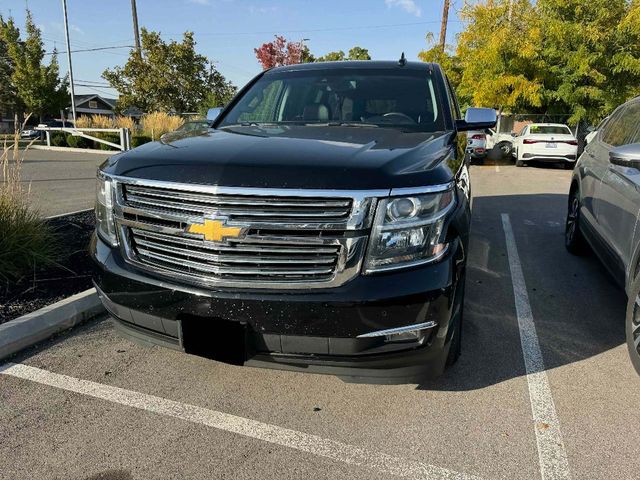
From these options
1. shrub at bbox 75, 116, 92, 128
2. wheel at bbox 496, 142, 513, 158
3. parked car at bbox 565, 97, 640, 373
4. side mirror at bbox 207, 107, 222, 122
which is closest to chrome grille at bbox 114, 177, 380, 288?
side mirror at bbox 207, 107, 222, 122

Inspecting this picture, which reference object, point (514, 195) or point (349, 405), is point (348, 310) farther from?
point (514, 195)

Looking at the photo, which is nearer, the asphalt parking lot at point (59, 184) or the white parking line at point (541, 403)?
the white parking line at point (541, 403)

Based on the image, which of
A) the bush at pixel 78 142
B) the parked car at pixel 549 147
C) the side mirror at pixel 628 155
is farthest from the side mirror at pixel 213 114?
the bush at pixel 78 142

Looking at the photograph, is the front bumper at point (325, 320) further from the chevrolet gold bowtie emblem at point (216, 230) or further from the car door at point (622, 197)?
the car door at point (622, 197)

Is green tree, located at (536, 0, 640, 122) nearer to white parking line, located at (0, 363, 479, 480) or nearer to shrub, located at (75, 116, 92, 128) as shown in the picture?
shrub, located at (75, 116, 92, 128)

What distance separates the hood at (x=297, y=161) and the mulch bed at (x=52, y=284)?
1171 millimetres

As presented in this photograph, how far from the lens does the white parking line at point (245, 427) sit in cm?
230

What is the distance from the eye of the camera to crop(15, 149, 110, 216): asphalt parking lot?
7.46 meters

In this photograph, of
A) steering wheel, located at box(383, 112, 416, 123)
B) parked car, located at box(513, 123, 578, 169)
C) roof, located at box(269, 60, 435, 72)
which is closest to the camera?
steering wheel, located at box(383, 112, 416, 123)

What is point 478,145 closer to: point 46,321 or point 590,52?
point 590,52

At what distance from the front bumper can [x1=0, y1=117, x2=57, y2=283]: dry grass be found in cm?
242

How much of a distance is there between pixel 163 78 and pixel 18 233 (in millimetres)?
30690

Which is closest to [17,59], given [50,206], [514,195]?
[50,206]

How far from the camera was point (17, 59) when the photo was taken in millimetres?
36781
